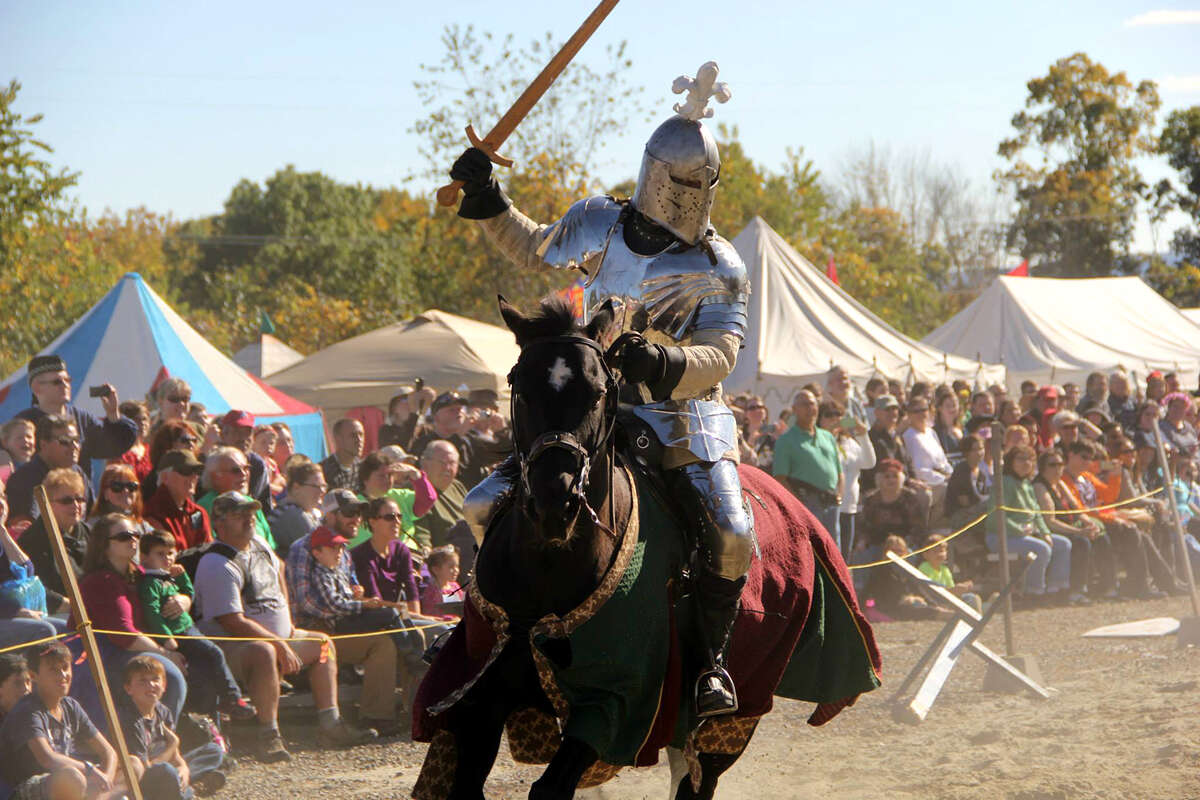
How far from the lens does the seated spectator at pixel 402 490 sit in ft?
28.5

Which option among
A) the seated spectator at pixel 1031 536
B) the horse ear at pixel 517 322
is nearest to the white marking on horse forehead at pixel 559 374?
the horse ear at pixel 517 322

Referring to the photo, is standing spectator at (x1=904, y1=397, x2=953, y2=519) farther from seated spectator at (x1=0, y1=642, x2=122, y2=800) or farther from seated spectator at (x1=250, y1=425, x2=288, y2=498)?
seated spectator at (x1=0, y1=642, x2=122, y2=800)

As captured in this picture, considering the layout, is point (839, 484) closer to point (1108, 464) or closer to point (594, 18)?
point (1108, 464)

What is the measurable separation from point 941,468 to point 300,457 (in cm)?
625

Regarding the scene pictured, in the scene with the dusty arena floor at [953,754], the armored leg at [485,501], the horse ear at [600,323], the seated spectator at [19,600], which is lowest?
the dusty arena floor at [953,754]

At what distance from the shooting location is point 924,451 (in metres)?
12.6

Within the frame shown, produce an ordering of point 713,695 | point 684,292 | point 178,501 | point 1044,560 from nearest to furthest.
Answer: point 713,695 < point 684,292 < point 178,501 < point 1044,560

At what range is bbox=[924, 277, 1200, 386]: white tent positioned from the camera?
22234 millimetres

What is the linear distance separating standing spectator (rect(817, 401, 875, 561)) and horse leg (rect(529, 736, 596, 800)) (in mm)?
7482

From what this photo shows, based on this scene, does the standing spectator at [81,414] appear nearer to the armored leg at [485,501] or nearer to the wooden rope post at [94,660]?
the wooden rope post at [94,660]

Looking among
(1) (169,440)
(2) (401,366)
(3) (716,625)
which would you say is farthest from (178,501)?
(2) (401,366)

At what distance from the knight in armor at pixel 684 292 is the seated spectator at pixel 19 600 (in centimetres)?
289

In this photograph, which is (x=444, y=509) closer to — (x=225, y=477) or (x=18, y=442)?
(x=225, y=477)

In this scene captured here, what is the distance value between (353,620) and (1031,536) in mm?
6829
